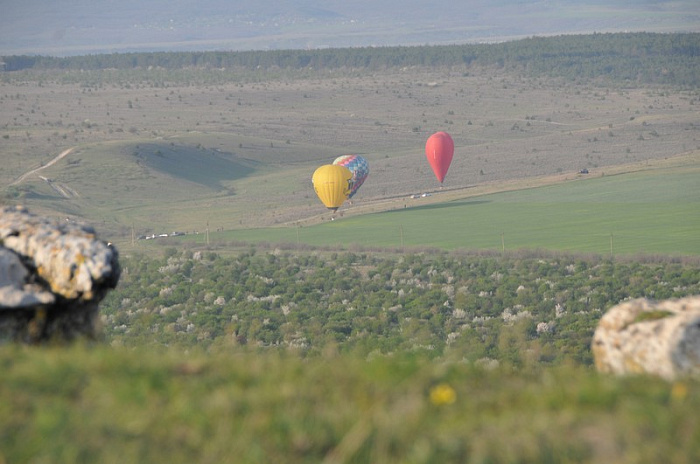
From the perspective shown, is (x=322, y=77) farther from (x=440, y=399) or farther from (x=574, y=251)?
(x=440, y=399)

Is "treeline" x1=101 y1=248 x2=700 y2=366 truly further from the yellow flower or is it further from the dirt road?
the dirt road

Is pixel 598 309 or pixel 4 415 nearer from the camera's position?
pixel 4 415

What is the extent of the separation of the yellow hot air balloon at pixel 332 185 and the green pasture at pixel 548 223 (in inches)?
43.1

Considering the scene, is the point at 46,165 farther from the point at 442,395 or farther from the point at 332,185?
the point at 442,395

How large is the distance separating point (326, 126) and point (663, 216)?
2190 inches

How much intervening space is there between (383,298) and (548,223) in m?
23.3

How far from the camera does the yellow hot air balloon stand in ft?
235

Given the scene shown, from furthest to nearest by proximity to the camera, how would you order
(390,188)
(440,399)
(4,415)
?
(390,188)
(440,399)
(4,415)

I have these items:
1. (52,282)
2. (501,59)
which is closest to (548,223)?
(52,282)

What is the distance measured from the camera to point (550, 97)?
141 m

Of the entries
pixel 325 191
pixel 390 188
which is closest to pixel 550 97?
pixel 390 188

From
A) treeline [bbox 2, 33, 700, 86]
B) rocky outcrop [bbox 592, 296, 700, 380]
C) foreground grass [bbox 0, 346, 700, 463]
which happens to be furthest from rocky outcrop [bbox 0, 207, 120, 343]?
treeline [bbox 2, 33, 700, 86]

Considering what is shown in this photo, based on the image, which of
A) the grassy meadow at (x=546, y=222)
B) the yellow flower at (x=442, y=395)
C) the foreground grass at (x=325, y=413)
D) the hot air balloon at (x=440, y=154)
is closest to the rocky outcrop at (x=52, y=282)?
the foreground grass at (x=325, y=413)

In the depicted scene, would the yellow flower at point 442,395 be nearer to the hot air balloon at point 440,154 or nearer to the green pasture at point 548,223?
the green pasture at point 548,223
